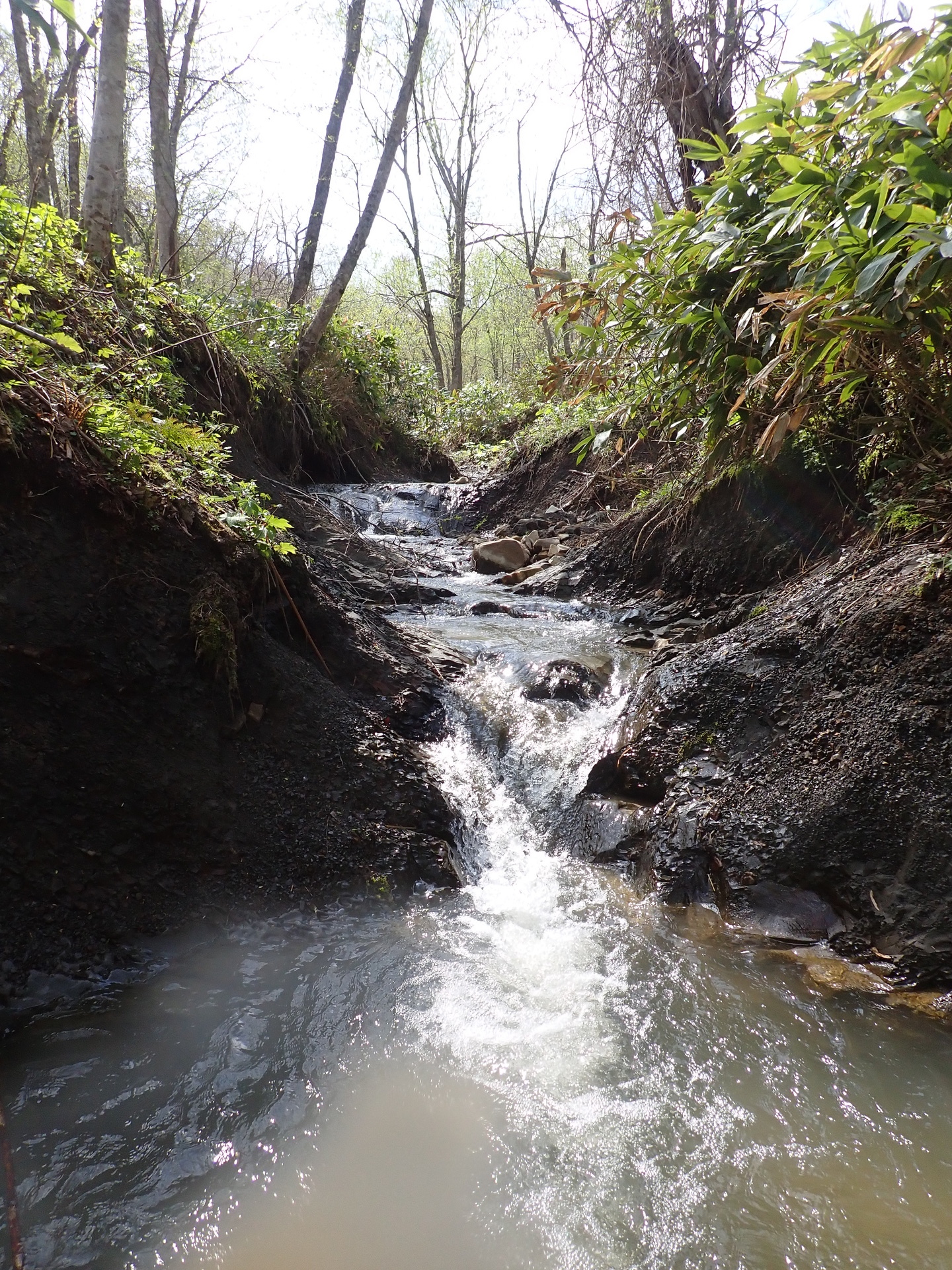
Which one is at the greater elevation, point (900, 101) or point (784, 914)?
point (900, 101)

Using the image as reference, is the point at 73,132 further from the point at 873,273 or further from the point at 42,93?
the point at 873,273

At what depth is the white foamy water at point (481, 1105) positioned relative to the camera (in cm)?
162

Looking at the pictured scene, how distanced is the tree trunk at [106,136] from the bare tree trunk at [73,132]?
21.6 ft

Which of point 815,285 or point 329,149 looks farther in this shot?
point 329,149

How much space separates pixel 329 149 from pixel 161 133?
244cm

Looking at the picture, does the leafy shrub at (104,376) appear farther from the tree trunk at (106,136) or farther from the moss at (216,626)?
the tree trunk at (106,136)

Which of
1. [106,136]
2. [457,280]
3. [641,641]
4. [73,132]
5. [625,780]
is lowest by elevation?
[625,780]

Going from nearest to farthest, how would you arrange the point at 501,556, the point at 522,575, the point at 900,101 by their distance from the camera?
the point at 900,101, the point at 522,575, the point at 501,556

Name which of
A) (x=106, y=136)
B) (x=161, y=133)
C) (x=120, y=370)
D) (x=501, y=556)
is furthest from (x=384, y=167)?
(x=120, y=370)

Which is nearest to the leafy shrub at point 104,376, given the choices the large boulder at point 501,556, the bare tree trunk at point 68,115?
the large boulder at point 501,556

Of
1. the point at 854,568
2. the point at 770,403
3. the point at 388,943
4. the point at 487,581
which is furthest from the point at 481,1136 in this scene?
the point at 487,581

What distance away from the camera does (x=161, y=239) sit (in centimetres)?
791

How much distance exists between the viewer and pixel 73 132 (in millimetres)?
12023

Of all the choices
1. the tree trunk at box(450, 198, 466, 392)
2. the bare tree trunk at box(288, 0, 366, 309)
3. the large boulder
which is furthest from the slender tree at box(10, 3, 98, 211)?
the tree trunk at box(450, 198, 466, 392)
